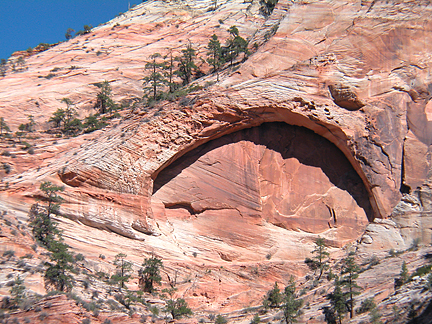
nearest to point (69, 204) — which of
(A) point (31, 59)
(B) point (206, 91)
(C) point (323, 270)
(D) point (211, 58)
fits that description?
(B) point (206, 91)

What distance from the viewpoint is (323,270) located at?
24.1 meters

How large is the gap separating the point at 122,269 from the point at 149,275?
1425 millimetres

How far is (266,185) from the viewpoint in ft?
89.3

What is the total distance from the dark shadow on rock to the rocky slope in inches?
2.5

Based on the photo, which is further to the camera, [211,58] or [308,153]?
[211,58]

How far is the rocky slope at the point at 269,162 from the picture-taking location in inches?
937

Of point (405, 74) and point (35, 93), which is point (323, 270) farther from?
point (35, 93)

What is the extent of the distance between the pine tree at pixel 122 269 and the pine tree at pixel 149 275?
0.70 meters

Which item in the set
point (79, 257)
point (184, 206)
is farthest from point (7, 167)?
point (184, 206)

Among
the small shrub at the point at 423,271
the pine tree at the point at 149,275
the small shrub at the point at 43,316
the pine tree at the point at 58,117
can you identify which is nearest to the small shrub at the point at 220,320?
the pine tree at the point at 149,275

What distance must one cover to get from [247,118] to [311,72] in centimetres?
464

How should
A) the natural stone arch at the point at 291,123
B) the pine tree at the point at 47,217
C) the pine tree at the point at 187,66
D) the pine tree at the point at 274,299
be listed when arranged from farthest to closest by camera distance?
the pine tree at the point at 187,66 → the natural stone arch at the point at 291,123 → the pine tree at the point at 274,299 → the pine tree at the point at 47,217

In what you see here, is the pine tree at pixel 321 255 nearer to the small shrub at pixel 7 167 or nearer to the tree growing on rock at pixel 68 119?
the small shrub at pixel 7 167

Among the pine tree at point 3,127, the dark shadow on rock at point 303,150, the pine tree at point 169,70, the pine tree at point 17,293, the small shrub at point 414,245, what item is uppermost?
the pine tree at point 169,70
